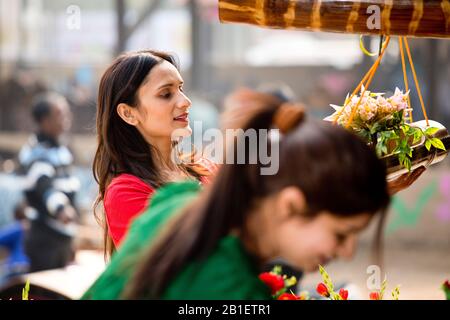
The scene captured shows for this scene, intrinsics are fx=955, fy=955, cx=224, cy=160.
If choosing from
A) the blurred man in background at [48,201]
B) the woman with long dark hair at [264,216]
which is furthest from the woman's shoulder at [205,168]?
the blurred man in background at [48,201]

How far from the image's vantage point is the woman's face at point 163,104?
262cm

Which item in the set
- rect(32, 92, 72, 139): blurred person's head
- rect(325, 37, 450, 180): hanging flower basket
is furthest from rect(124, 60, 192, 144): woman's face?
rect(32, 92, 72, 139): blurred person's head

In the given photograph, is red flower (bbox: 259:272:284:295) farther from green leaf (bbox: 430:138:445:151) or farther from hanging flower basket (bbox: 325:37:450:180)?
green leaf (bbox: 430:138:445:151)

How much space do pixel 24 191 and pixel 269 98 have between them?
4961 mm

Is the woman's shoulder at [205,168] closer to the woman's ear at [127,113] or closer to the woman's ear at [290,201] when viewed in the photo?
the woman's ear at [127,113]

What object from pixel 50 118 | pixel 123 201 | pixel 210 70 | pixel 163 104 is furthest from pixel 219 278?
pixel 210 70

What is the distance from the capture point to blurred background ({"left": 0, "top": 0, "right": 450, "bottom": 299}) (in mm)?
10125

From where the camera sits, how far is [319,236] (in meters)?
1.61

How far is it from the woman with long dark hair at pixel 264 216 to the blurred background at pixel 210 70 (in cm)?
750

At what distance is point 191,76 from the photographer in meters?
11.8

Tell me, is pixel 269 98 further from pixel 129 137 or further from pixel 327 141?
pixel 129 137

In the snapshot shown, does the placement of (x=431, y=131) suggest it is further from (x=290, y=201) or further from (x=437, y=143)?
(x=290, y=201)

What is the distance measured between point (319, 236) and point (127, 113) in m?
1.17
